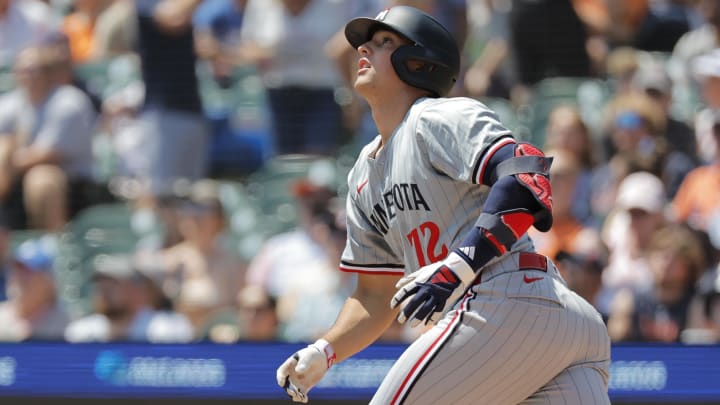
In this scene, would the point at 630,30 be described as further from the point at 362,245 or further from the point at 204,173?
the point at 362,245

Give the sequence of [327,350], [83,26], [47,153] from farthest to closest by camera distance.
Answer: [83,26] → [47,153] → [327,350]

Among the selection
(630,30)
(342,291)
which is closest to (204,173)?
(342,291)

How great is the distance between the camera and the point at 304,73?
7020mm

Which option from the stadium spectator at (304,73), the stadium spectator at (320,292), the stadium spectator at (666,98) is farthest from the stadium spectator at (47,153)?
the stadium spectator at (666,98)

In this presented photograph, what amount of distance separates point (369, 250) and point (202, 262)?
129 inches

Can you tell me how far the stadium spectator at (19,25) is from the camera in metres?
7.62

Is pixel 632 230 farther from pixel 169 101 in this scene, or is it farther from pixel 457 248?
pixel 457 248

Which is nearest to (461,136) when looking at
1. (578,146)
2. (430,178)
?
(430,178)

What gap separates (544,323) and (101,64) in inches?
211

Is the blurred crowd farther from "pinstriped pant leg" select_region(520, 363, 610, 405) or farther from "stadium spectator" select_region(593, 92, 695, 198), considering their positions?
"pinstriped pant leg" select_region(520, 363, 610, 405)

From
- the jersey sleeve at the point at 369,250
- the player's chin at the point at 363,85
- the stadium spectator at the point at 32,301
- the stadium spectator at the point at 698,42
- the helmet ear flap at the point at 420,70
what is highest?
the helmet ear flap at the point at 420,70

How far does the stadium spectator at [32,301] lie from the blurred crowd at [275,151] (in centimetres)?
1

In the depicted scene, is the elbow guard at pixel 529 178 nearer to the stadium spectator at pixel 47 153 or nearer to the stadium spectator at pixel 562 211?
the stadium spectator at pixel 562 211

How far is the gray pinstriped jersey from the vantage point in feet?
9.53
